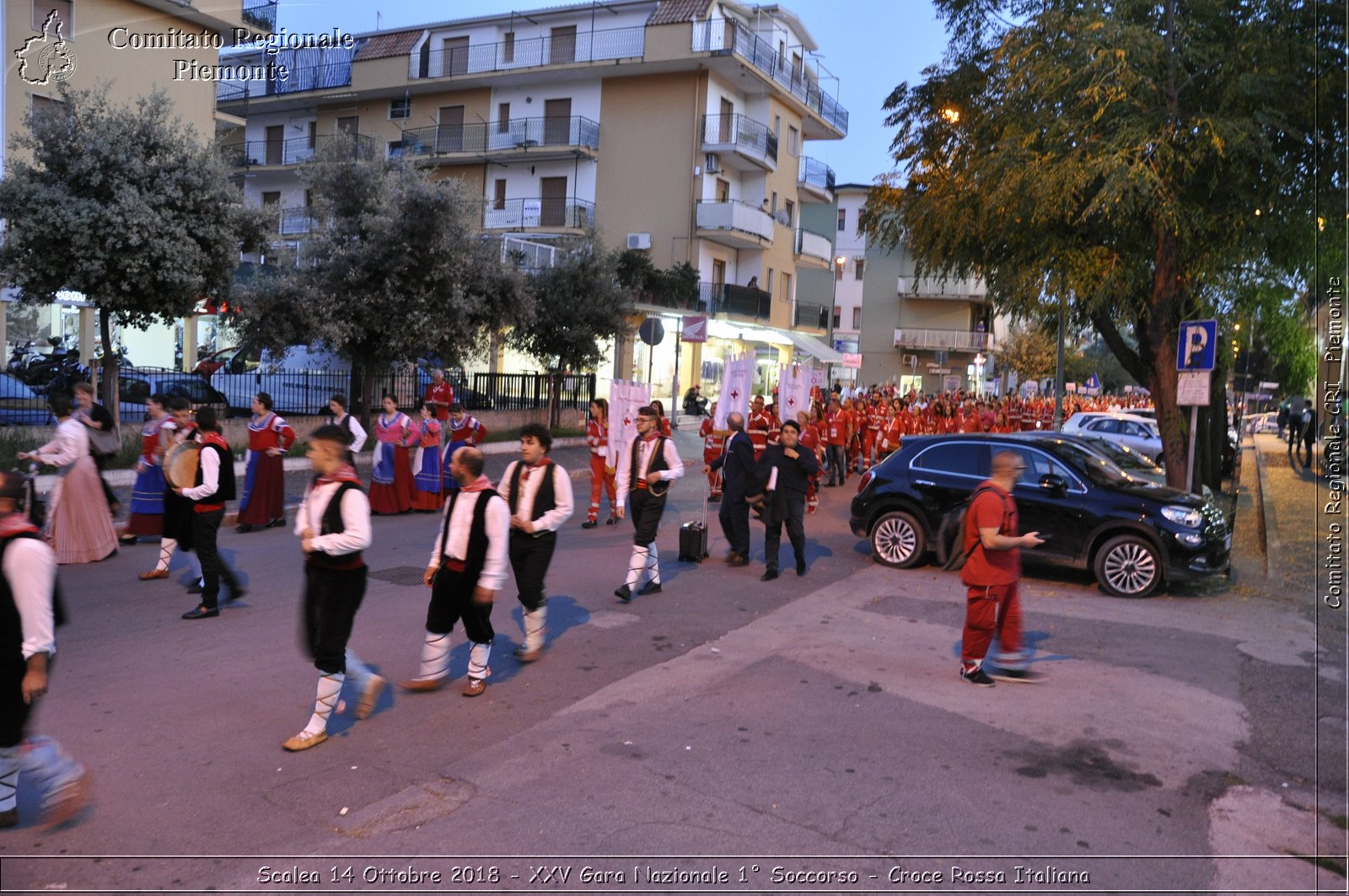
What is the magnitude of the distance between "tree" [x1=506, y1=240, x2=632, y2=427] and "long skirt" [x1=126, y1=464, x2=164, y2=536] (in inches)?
583

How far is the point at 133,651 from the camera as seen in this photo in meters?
7.53

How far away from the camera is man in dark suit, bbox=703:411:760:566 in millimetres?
11688

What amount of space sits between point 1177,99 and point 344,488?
13.2 m

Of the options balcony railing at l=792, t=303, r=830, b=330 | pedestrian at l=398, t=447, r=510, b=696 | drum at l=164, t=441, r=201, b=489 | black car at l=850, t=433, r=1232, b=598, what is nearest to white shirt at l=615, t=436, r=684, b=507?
black car at l=850, t=433, r=1232, b=598

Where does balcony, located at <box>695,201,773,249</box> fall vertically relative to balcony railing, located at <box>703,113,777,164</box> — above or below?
below

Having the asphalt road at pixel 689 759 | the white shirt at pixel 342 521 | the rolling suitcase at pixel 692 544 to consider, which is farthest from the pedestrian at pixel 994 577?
the rolling suitcase at pixel 692 544

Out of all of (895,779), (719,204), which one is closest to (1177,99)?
(895,779)

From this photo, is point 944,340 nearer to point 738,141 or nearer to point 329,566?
point 738,141

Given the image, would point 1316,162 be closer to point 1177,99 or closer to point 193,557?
point 1177,99

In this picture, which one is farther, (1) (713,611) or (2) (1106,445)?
(2) (1106,445)

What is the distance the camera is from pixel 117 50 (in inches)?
1056

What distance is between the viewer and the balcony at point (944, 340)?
62562mm

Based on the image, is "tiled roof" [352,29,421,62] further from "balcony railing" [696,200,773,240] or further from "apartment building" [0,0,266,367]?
"balcony railing" [696,200,773,240]

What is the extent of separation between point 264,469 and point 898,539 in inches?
314
